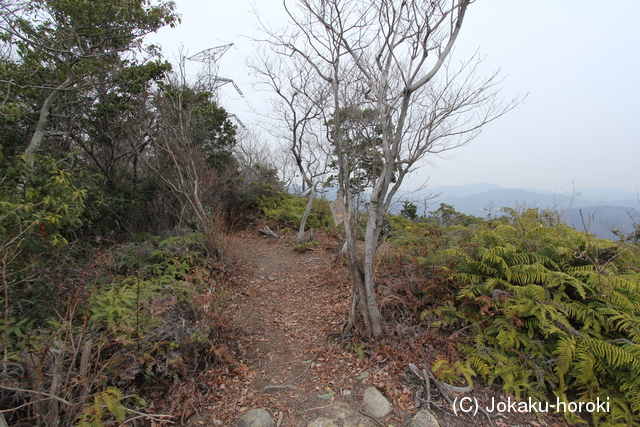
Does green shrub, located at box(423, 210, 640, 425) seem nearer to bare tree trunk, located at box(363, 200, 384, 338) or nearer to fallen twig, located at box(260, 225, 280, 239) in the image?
bare tree trunk, located at box(363, 200, 384, 338)

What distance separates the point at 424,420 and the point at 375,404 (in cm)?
43

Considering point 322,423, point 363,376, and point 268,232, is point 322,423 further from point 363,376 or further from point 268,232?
point 268,232

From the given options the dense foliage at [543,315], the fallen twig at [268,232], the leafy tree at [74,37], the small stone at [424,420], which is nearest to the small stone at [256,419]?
the small stone at [424,420]

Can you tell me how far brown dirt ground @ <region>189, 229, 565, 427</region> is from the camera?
256 cm

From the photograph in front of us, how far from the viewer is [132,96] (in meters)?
7.11

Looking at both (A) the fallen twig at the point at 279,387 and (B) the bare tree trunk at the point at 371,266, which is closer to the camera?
(A) the fallen twig at the point at 279,387

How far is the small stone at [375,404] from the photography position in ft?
8.32

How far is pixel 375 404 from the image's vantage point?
103 inches

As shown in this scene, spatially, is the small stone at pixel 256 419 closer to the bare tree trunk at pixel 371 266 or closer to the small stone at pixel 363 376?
the small stone at pixel 363 376

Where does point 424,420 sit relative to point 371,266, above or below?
below

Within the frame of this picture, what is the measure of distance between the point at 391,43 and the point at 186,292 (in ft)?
13.0

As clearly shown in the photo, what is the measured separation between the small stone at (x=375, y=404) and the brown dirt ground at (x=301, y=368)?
0.05 metres

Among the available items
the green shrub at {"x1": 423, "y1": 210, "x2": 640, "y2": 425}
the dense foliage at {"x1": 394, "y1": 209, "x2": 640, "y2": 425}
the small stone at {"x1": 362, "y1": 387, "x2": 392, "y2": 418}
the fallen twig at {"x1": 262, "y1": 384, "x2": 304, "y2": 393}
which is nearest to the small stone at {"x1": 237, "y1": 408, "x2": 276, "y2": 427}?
the fallen twig at {"x1": 262, "y1": 384, "x2": 304, "y2": 393}

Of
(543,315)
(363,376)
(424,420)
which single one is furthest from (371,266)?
(543,315)
